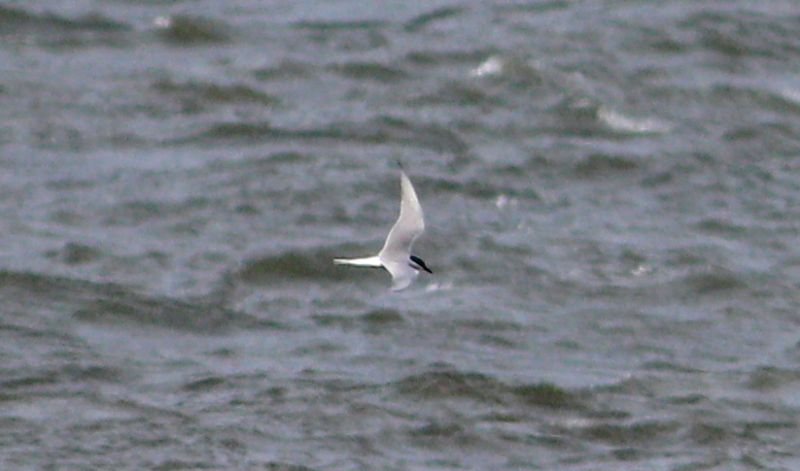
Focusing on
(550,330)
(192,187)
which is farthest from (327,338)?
(192,187)

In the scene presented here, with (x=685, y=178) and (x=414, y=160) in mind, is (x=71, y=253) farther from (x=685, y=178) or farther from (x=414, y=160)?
(x=685, y=178)

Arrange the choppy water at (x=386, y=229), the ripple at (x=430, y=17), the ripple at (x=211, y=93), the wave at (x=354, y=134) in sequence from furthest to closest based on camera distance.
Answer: the ripple at (x=430, y=17) < the ripple at (x=211, y=93) < the wave at (x=354, y=134) < the choppy water at (x=386, y=229)

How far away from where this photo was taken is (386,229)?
12516 mm

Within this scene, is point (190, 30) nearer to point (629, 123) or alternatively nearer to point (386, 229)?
point (629, 123)

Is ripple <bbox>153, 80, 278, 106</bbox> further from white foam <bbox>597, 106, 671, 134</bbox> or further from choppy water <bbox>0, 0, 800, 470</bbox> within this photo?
white foam <bbox>597, 106, 671, 134</bbox>

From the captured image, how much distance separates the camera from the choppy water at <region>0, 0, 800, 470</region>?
384 inches

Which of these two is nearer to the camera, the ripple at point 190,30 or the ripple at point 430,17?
the ripple at point 190,30

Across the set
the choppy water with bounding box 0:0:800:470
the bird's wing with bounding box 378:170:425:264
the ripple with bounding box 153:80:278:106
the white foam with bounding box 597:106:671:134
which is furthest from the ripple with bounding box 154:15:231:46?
the bird's wing with bounding box 378:170:425:264

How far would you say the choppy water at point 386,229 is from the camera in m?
9.74

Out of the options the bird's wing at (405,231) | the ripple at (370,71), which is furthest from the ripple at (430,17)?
the bird's wing at (405,231)

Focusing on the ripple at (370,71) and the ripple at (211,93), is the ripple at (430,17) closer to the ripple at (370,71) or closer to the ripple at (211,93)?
the ripple at (370,71)

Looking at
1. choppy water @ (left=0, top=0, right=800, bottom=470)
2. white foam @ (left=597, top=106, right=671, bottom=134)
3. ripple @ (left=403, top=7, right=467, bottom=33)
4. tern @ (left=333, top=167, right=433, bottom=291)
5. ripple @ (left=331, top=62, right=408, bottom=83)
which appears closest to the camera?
tern @ (left=333, top=167, right=433, bottom=291)

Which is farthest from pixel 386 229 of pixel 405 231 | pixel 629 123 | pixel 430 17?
pixel 430 17

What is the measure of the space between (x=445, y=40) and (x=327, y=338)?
5392 millimetres
